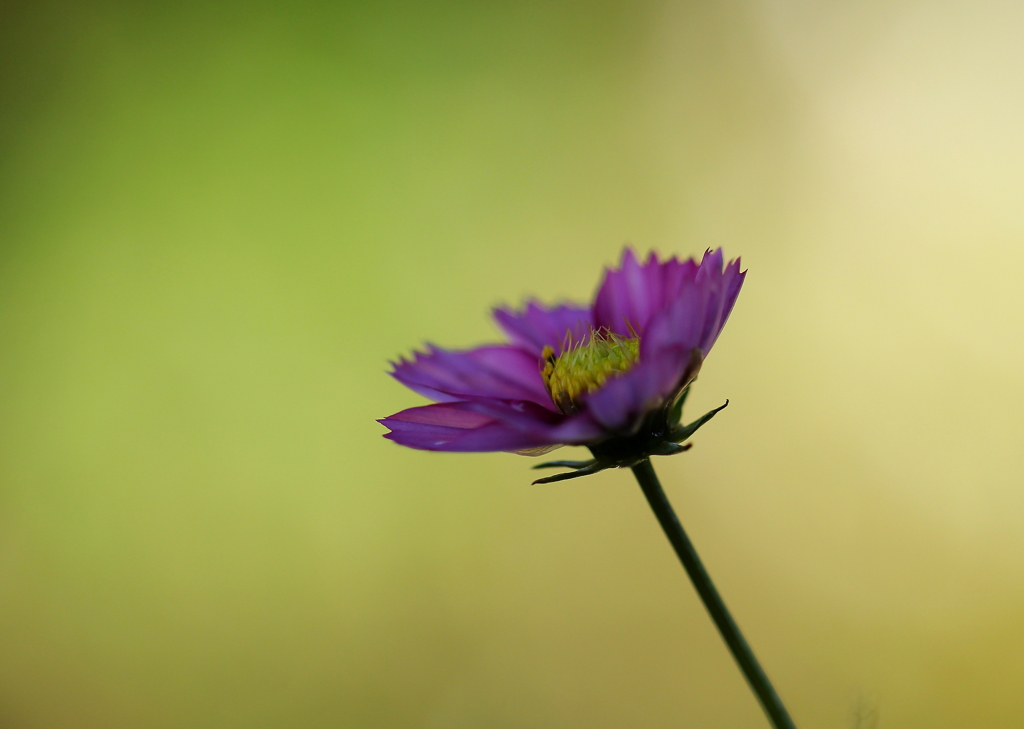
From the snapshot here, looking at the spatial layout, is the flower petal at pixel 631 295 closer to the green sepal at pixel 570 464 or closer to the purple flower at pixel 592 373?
the purple flower at pixel 592 373

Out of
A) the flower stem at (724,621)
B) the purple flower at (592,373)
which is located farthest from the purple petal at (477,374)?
the flower stem at (724,621)

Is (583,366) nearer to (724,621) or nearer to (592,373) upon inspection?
(592,373)

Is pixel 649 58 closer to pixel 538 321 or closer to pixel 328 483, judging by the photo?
pixel 328 483

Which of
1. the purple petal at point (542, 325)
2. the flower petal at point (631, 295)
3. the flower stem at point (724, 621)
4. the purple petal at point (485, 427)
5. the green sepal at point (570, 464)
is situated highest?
the purple petal at point (542, 325)

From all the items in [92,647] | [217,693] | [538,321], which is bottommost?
[538,321]

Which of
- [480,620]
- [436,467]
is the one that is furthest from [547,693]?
[436,467]

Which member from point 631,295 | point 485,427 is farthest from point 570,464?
point 631,295

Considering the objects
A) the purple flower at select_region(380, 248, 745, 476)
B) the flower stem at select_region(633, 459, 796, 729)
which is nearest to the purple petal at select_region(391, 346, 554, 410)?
the purple flower at select_region(380, 248, 745, 476)

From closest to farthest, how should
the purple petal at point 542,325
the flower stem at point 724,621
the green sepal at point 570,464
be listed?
1. the flower stem at point 724,621
2. the green sepal at point 570,464
3. the purple petal at point 542,325
